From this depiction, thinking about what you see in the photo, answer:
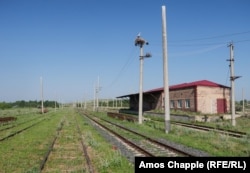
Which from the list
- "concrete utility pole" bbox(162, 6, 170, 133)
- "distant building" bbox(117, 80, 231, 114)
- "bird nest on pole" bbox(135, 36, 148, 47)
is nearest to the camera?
"concrete utility pole" bbox(162, 6, 170, 133)

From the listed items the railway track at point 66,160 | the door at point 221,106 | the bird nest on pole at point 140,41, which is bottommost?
the railway track at point 66,160

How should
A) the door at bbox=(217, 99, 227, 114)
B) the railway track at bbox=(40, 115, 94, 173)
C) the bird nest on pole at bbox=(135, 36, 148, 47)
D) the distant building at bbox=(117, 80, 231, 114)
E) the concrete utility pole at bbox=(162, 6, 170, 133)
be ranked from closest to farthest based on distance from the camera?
the railway track at bbox=(40, 115, 94, 173) < the concrete utility pole at bbox=(162, 6, 170, 133) < the bird nest on pole at bbox=(135, 36, 148, 47) < the distant building at bbox=(117, 80, 231, 114) < the door at bbox=(217, 99, 227, 114)

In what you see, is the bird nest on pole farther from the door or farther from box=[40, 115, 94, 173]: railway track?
box=[40, 115, 94, 173]: railway track

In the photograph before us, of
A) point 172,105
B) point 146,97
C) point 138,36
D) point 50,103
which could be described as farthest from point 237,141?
point 50,103

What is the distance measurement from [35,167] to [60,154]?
271cm

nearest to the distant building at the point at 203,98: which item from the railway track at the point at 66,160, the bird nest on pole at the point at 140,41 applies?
the bird nest on pole at the point at 140,41

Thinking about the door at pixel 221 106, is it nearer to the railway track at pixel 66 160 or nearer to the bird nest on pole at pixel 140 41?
the bird nest on pole at pixel 140 41

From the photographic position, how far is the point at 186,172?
654 centimetres

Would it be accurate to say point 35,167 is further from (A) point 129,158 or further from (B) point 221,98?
(B) point 221,98

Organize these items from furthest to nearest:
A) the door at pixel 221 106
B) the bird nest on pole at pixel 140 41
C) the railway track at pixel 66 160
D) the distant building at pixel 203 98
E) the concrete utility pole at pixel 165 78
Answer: the door at pixel 221 106
the distant building at pixel 203 98
the bird nest on pole at pixel 140 41
the concrete utility pole at pixel 165 78
the railway track at pixel 66 160

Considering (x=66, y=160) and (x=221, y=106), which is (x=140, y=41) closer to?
(x=221, y=106)

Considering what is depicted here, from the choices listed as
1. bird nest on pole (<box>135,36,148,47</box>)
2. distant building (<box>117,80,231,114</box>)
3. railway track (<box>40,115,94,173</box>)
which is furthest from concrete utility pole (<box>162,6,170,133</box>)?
distant building (<box>117,80,231,114</box>)

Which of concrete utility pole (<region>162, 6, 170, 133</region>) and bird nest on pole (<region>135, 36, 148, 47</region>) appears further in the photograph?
bird nest on pole (<region>135, 36, 148, 47</region>)

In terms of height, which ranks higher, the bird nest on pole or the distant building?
the bird nest on pole
